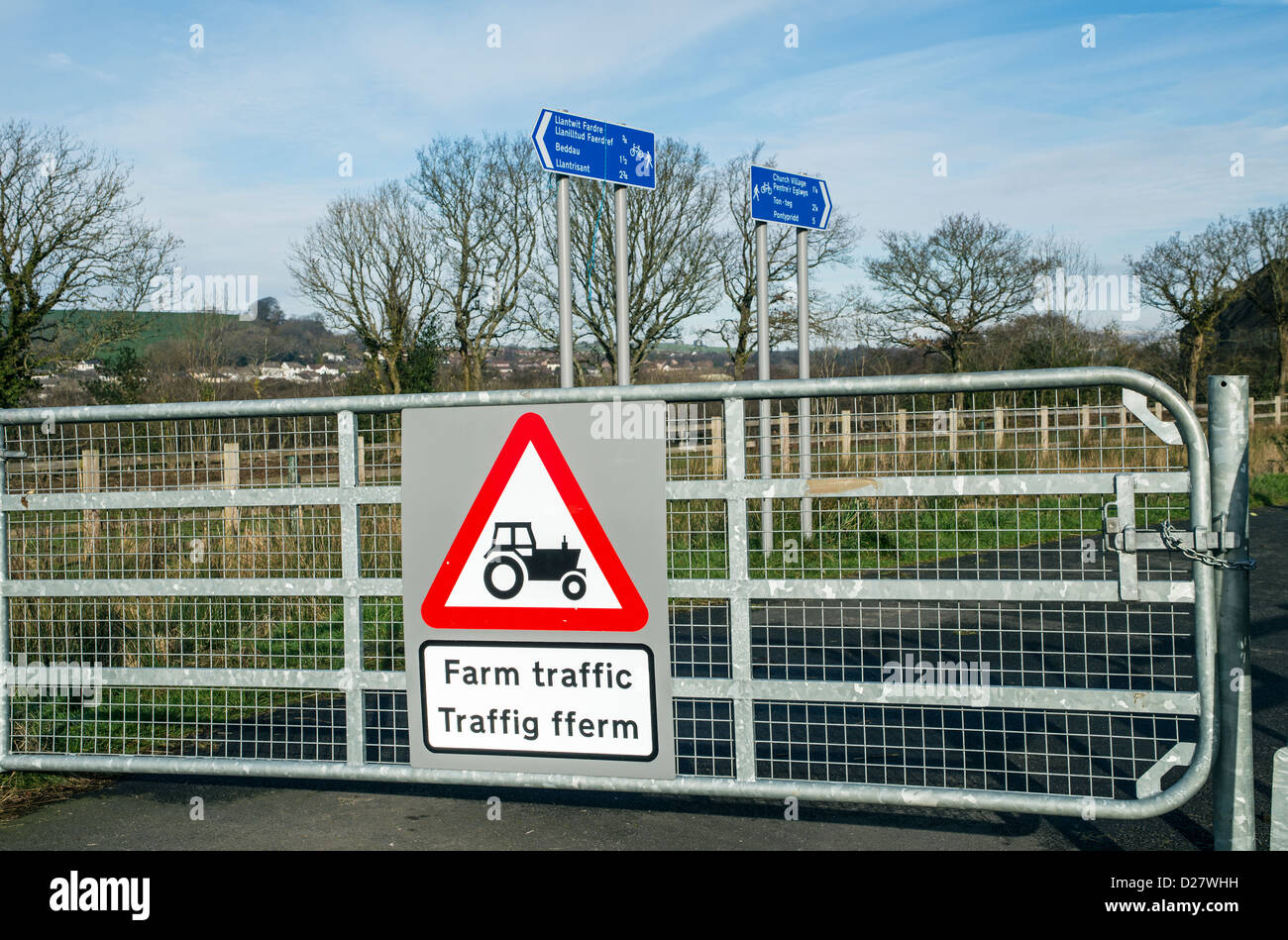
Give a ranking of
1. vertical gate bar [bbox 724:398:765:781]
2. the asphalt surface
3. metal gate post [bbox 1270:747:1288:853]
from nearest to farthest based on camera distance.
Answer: metal gate post [bbox 1270:747:1288:853], vertical gate bar [bbox 724:398:765:781], the asphalt surface

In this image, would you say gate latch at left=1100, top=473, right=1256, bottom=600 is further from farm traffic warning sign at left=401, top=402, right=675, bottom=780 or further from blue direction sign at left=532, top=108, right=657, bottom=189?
blue direction sign at left=532, top=108, right=657, bottom=189

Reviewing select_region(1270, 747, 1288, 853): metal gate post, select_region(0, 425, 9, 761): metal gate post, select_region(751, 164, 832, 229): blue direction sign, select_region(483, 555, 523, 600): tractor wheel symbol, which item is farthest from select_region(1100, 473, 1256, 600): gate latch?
select_region(751, 164, 832, 229): blue direction sign

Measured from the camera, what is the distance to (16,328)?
89.2 feet

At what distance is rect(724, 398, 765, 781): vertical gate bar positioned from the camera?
4.05 m

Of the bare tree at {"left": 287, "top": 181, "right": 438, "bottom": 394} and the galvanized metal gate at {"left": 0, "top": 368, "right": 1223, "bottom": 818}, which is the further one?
the bare tree at {"left": 287, "top": 181, "right": 438, "bottom": 394}

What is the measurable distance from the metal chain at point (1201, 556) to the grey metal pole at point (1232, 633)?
0.02 m

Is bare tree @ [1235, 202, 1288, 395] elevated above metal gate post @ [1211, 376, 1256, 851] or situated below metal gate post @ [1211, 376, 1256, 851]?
above

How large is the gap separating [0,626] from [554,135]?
726 cm

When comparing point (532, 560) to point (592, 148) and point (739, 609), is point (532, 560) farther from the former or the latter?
point (592, 148)

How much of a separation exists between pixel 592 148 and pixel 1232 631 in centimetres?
860

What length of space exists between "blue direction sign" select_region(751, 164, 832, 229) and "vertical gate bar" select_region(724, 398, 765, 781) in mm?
10287

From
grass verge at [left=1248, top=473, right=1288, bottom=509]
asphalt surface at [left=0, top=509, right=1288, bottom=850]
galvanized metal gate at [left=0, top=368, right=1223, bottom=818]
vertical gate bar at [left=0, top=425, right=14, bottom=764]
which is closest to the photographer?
galvanized metal gate at [left=0, top=368, right=1223, bottom=818]

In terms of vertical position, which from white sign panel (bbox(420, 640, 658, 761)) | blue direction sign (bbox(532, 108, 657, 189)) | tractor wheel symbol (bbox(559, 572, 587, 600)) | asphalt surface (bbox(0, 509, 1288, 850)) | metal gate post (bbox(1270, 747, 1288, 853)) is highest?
blue direction sign (bbox(532, 108, 657, 189))

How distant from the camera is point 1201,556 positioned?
362cm
